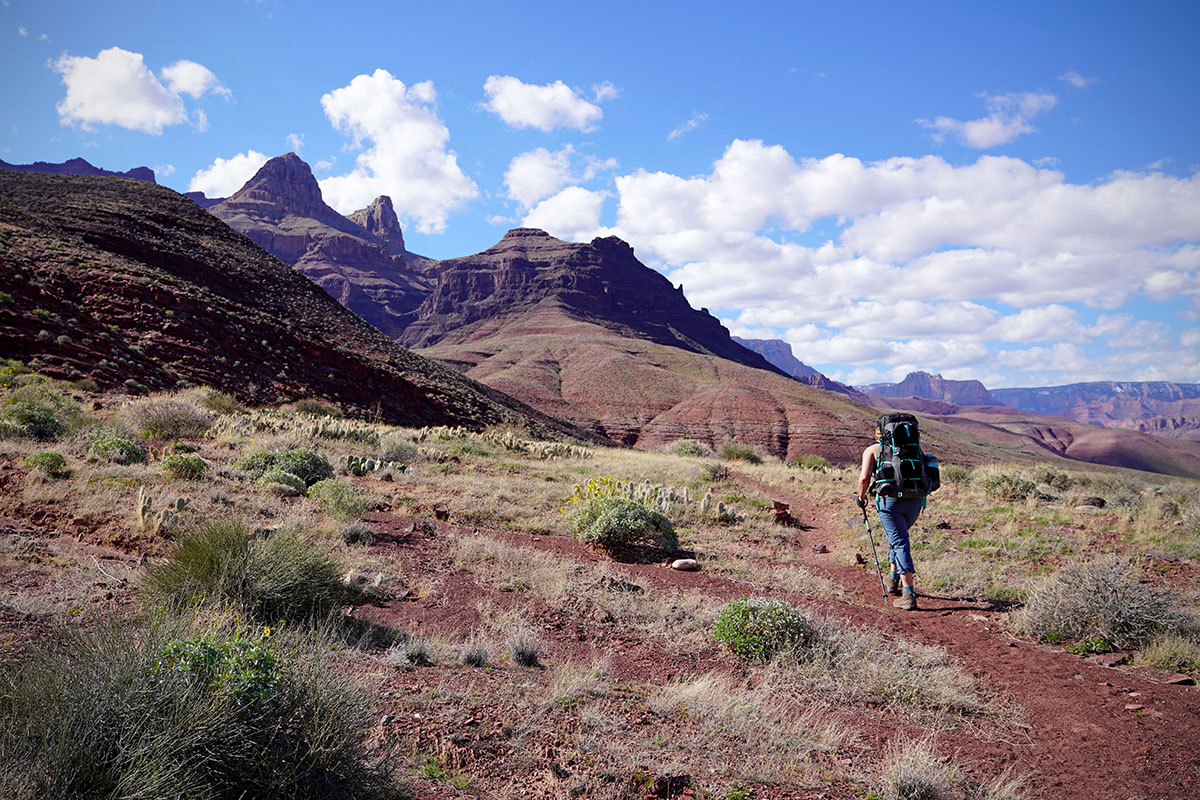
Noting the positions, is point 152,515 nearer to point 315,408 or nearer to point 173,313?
point 315,408

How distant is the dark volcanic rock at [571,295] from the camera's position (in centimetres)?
13288

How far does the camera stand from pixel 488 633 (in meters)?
5.12

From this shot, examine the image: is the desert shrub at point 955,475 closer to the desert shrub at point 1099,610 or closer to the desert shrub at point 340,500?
the desert shrub at point 1099,610

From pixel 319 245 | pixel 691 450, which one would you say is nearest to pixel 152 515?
pixel 691 450

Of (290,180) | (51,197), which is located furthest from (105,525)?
(290,180)

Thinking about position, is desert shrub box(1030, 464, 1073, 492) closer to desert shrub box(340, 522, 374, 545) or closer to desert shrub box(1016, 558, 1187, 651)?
desert shrub box(1016, 558, 1187, 651)

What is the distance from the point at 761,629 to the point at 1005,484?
39.0 feet

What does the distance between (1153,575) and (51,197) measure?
51.5 meters

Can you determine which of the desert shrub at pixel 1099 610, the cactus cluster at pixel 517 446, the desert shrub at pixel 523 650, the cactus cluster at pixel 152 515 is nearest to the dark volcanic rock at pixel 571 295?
the cactus cluster at pixel 517 446

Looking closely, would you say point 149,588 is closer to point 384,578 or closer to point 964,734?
point 384,578

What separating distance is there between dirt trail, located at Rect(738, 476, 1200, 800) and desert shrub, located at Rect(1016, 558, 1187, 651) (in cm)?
31

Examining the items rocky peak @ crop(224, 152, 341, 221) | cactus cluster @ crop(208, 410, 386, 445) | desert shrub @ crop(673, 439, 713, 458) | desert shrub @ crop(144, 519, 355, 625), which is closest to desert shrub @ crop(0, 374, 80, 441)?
cactus cluster @ crop(208, 410, 386, 445)

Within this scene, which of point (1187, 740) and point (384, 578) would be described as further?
point (384, 578)

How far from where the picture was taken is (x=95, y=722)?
2096 mm
